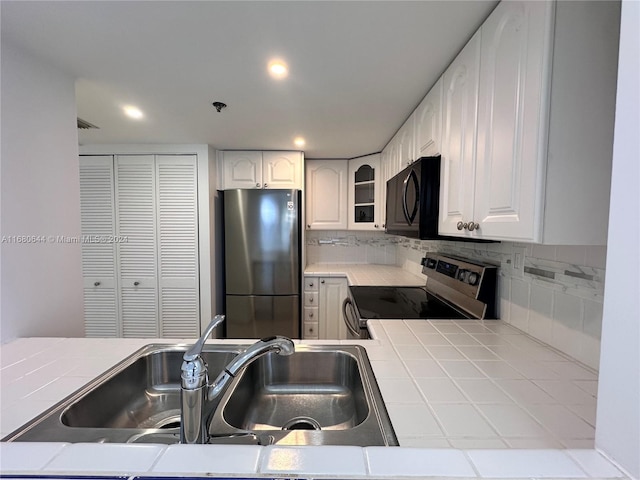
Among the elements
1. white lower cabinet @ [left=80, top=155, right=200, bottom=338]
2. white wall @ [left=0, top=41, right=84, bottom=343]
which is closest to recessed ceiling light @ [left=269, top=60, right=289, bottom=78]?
white wall @ [left=0, top=41, right=84, bottom=343]

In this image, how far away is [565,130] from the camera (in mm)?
733

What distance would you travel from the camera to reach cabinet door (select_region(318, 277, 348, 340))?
2832mm

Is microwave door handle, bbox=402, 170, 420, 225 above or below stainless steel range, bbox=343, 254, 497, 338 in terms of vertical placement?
above

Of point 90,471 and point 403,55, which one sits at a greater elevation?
point 403,55

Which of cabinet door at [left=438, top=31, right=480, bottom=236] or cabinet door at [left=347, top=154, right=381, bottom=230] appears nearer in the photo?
cabinet door at [left=438, top=31, right=480, bottom=236]

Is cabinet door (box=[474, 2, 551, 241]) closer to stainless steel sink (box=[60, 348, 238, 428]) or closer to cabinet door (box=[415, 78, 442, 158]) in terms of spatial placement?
cabinet door (box=[415, 78, 442, 158])

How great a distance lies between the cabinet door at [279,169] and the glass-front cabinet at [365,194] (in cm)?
66

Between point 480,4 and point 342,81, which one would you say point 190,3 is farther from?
point 480,4

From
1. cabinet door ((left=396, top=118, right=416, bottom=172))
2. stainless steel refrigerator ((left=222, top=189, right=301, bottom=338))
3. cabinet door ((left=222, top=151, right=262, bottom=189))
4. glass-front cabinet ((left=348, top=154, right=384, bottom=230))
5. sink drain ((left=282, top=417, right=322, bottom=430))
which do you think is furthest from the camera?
glass-front cabinet ((left=348, top=154, right=384, bottom=230))

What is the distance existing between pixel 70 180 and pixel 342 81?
1.43 meters

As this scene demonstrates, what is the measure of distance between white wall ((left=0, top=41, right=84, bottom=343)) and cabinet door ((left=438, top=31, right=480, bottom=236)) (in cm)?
177

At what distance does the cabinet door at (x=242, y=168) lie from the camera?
283cm

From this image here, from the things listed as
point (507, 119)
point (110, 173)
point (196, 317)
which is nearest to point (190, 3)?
point (507, 119)

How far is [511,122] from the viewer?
2.75ft
